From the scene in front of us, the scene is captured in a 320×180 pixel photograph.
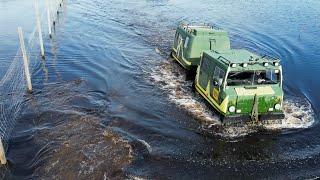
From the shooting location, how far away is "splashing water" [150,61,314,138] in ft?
55.8

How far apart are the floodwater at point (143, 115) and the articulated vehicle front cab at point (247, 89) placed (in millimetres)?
700

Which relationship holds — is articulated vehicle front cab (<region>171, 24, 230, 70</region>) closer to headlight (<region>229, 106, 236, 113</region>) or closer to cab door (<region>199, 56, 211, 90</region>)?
cab door (<region>199, 56, 211, 90</region>)

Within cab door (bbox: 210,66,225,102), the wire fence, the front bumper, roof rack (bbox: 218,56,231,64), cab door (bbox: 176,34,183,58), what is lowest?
the wire fence

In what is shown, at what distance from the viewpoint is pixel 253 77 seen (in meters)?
17.1

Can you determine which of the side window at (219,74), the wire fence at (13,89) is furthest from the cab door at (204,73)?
the wire fence at (13,89)

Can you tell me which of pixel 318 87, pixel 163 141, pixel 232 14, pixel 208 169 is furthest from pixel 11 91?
pixel 232 14

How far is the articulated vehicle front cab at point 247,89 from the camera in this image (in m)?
16.5

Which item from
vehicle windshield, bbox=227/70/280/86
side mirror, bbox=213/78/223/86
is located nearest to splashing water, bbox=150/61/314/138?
side mirror, bbox=213/78/223/86

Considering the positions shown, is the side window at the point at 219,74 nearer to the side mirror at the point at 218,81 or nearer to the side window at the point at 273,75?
the side mirror at the point at 218,81

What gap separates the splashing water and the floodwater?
5cm

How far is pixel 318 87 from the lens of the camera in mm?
22219

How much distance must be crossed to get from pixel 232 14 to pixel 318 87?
19089 mm

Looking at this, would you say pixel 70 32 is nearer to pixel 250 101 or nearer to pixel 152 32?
pixel 152 32

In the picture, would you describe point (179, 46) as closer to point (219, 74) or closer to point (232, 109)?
point (219, 74)
